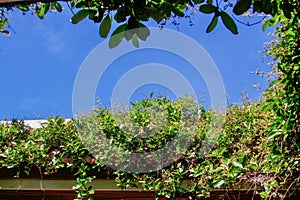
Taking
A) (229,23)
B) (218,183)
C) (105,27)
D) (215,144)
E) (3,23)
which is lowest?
(218,183)

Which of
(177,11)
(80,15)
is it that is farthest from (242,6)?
(80,15)

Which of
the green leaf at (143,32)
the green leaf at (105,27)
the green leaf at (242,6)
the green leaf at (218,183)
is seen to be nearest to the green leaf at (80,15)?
the green leaf at (105,27)

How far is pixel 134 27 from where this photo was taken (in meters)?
1.36

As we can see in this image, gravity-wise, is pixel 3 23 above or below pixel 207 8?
above

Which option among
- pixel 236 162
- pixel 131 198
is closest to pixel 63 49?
pixel 131 198

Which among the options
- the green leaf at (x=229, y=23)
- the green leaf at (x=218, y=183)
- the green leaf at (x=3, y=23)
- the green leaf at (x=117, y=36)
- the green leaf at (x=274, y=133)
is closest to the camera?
the green leaf at (x=229, y=23)

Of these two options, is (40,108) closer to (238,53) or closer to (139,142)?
(139,142)

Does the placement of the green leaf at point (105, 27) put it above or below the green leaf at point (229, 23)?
above

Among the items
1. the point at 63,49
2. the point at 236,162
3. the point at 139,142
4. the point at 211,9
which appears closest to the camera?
the point at 211,9

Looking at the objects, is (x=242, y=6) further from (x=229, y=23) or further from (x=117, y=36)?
(x=117, y=36)

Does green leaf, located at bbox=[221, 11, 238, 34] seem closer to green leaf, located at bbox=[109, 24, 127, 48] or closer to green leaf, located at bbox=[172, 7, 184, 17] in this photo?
green leaf, located at bbox=[172, 7, 184, 17]

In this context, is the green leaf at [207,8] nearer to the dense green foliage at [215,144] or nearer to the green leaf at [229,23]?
the green leaf at [229,23]

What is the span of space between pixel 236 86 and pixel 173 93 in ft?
2.34

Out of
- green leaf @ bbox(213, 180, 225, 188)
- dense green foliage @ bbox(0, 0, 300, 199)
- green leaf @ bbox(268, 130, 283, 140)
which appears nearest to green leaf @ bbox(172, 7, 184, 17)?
dense green foliage @ bbox(0, 0, 300, 199)
